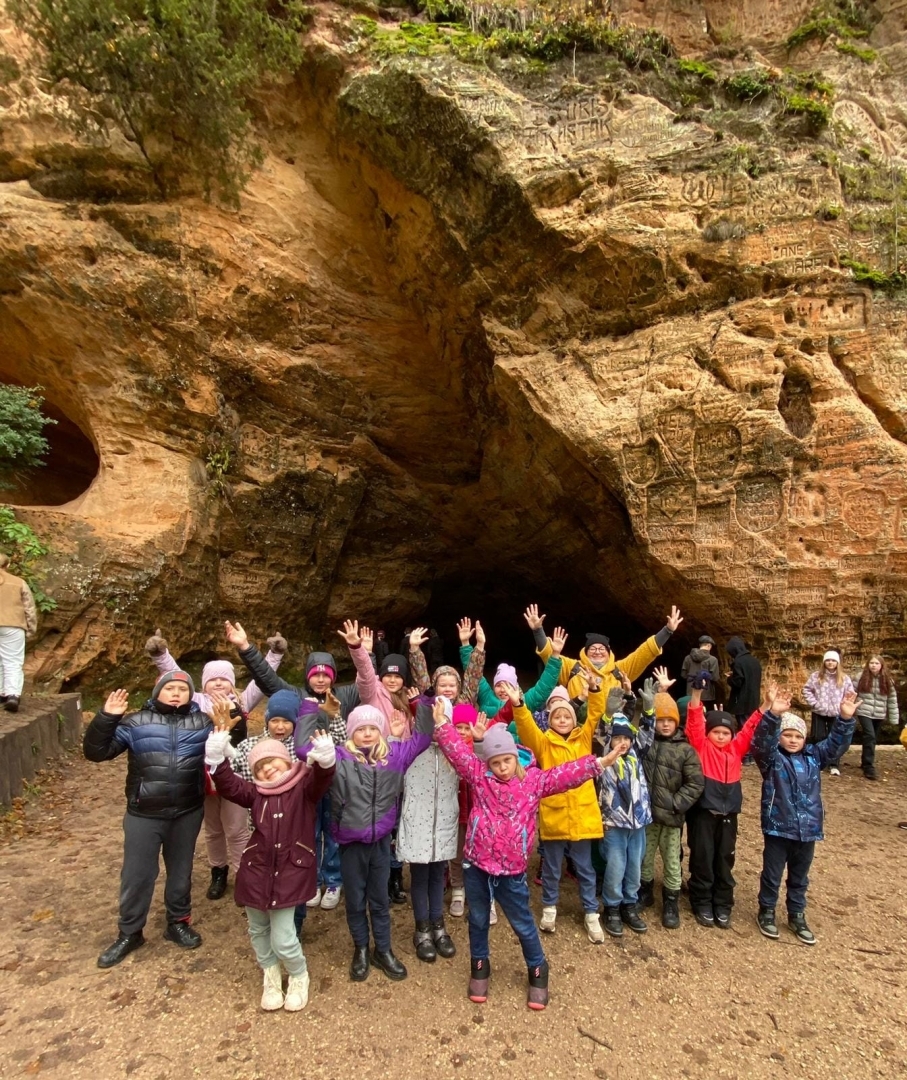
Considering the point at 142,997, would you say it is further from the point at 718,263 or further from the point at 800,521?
the point at 718,263

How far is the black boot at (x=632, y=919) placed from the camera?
3904 millimetres

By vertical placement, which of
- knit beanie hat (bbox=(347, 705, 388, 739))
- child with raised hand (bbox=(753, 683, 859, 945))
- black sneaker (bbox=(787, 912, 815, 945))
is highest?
knit beanie hat (bbox=(347, 705, 388, 739))

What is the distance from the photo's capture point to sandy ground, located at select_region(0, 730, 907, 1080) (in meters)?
2.84

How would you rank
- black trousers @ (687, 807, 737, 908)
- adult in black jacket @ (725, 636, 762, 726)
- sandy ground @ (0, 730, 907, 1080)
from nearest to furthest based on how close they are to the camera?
sandy ground @ (0, 730, 907, 1080)
black trousers @ (687, 807, 737, 908)
adult in black jacket @ (725, 636, 762, 726)

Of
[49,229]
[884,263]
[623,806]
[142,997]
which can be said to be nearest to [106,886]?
[142,997]

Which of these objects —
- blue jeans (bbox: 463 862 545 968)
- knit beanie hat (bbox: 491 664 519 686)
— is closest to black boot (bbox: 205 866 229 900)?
blue jeans (bbox: 463 862 545 968)

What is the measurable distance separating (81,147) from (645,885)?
10867mm

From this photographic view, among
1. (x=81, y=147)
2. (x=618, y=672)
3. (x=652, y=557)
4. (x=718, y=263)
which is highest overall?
(x=81, y=147)

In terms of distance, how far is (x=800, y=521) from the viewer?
797 cm

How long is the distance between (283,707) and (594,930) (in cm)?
239

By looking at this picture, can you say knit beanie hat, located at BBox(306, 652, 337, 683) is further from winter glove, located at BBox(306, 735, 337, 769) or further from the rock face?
the rock face

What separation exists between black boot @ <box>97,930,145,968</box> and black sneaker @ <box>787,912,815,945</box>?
4.08m

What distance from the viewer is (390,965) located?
3.36 metres

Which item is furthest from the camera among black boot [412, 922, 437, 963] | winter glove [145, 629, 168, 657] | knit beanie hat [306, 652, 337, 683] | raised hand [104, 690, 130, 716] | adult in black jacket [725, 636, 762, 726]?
adult in black jacket [725, 636, 762, 726]
